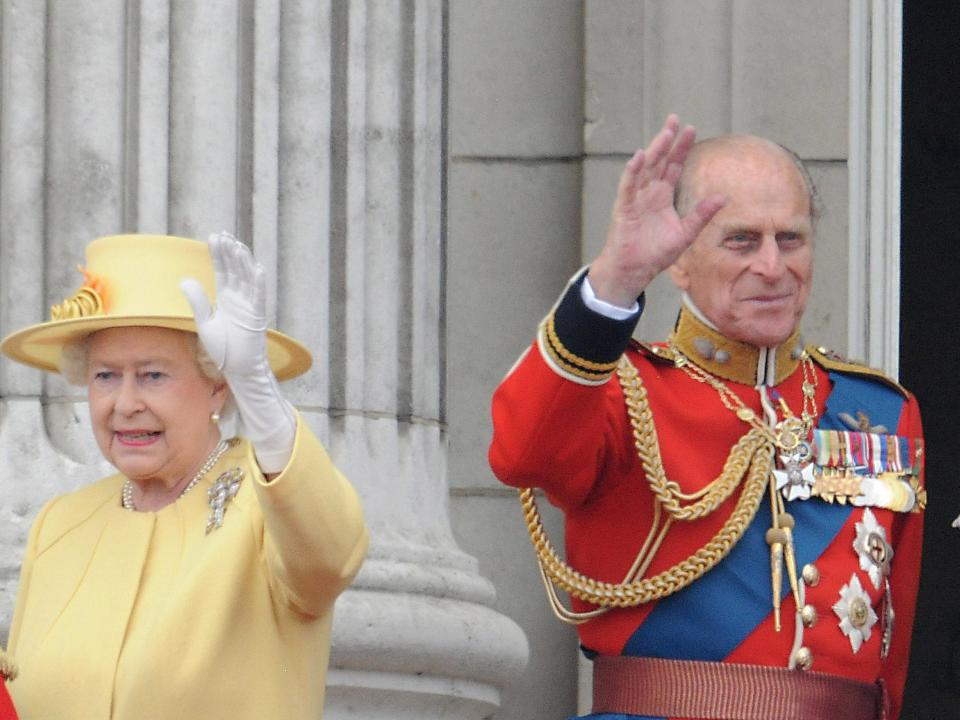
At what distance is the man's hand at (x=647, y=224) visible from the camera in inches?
168

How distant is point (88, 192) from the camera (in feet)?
17.9

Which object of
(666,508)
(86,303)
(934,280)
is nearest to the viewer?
(86,303)

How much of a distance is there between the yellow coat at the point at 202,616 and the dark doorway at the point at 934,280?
3.65 meters

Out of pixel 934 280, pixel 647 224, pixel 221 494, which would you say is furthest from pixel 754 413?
pixel 934 280

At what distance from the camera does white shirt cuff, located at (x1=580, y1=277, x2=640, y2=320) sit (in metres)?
4.29

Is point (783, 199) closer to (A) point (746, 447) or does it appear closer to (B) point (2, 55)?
(A) point (746, 447)

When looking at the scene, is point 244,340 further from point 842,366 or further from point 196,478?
point 842,366

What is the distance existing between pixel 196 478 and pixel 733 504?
857 mm

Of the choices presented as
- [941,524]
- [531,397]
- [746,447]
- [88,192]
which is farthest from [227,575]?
[941,524]

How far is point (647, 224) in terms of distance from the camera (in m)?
4.27

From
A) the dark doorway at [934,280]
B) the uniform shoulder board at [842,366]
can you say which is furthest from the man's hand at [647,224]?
the dark doorway at [934,280]

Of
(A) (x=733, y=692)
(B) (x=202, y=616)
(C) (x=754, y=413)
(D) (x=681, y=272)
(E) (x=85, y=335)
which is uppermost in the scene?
(D) (x=681, y=272)

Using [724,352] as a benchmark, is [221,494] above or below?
below

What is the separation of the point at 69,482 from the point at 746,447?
135 centimetres
